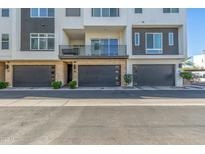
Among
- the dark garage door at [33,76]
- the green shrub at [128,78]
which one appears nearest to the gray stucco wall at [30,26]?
the dark garage door at [33,76]

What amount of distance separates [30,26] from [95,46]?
23.7ft

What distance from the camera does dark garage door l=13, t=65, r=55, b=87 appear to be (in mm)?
23312

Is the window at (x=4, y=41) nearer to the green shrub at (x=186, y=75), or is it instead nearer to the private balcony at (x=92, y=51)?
the private balcony at (x=92, y=51)

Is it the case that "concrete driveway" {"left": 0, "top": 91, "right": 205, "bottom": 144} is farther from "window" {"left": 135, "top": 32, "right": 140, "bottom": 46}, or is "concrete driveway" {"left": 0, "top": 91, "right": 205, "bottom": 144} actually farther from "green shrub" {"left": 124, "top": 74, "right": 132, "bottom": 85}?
"window" {"left": 135, "top": 32, "right": 140, "bottom": 46}

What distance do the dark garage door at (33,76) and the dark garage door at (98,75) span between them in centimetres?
344

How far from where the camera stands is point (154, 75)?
78.1ft

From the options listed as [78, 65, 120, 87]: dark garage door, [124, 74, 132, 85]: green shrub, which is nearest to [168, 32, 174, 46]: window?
[124, 74, 132, 85]: green shrub

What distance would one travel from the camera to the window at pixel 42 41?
72.3 ft

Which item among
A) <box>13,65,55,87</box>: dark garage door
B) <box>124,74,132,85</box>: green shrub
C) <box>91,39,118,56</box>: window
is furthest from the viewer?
<box>13,65,55,87</box>: dark garage door

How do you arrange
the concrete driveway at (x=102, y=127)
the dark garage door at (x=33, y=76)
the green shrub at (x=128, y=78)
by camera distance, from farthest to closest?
the dark garage door at (x=33, y=76) → the green shrub at (x=128, y=78) → the concrete driveway at (x=102, y=127)
